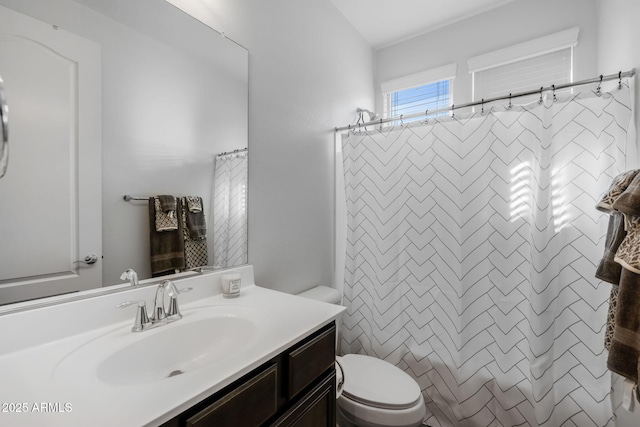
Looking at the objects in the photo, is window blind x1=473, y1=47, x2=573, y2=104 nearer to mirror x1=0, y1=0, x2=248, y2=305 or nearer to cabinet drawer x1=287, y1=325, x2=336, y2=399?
mirror x1=0, y1=0, x2=248, y2=305

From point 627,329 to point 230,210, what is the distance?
4.84 ft

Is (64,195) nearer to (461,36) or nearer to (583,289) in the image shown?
(583,289)

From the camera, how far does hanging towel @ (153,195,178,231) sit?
1106 millimetres

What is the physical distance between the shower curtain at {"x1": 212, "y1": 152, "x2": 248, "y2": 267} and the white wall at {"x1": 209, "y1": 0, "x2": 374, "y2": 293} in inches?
2.3

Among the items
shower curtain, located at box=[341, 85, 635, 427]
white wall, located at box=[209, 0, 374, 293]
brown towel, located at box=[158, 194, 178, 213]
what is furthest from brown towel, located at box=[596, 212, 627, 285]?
brown towel, located at box=[158, 194, 178, 213]

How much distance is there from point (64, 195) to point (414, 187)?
1.68 m

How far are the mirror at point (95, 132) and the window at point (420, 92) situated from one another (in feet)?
5.64

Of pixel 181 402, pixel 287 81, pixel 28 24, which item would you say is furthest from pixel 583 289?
pixel 28 24

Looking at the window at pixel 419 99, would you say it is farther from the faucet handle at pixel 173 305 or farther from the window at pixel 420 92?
the faucet handle at pixel 173 305

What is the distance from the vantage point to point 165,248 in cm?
114

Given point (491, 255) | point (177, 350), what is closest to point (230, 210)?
point (177, 350)

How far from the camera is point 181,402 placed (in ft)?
1.90

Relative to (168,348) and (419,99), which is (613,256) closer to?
(168,348)

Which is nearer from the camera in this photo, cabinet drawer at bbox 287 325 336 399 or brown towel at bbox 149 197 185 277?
cabinet drawer at bbox 287 325 336 399
